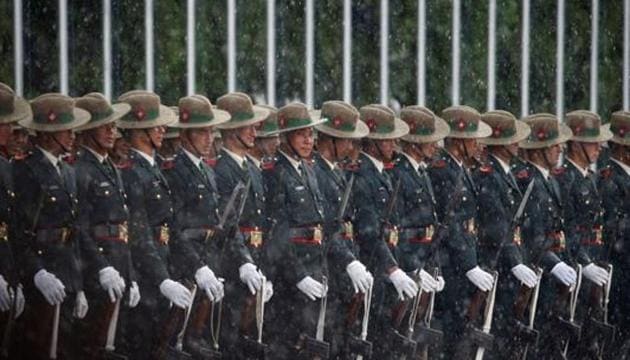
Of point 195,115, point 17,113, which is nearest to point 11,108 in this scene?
point 17,113

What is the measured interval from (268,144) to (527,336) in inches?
112

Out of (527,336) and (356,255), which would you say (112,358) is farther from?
(527,336)

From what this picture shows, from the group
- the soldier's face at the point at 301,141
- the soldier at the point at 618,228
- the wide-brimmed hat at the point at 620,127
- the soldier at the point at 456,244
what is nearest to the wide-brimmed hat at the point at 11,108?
the soldier's face at the point at 301,141

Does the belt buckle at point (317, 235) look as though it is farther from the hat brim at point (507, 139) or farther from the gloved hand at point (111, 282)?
the hat brim at point (507, 139)

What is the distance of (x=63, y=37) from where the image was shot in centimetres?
1619

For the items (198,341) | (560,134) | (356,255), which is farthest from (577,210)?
(198,341)

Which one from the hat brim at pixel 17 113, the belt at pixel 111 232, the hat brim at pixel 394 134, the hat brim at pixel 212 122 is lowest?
the belt at pixel 111 232

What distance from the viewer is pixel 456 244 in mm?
17234

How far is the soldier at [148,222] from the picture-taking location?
1474 cm

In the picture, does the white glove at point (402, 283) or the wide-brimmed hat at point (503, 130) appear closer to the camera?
the white glove at point (402, 283)

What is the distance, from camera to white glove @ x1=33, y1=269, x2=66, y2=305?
45.4 ft

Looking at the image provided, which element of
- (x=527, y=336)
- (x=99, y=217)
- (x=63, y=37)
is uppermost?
(x=63, y=37)

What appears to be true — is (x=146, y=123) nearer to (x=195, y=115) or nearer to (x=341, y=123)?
(x=195, y=115)

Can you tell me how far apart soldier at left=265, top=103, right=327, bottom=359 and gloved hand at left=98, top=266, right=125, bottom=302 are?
1.83 meters
